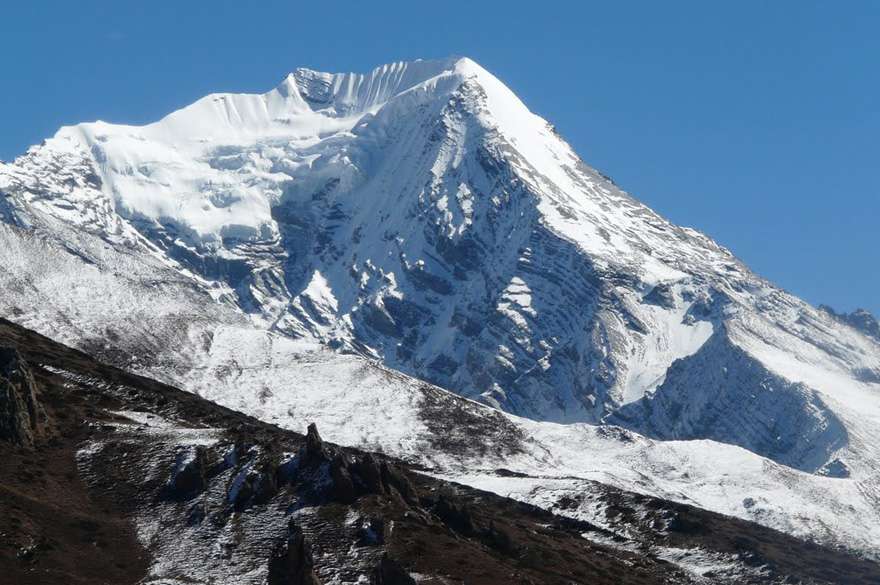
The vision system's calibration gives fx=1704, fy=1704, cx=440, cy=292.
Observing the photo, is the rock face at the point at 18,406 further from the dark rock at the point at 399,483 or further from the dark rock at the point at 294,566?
the dark rock at the point at 294,566

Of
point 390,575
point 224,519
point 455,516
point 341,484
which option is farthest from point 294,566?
point 455,516

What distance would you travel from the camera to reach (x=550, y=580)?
536ft

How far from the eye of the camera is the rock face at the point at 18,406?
17050 centimetres

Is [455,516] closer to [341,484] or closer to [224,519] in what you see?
[341,484]

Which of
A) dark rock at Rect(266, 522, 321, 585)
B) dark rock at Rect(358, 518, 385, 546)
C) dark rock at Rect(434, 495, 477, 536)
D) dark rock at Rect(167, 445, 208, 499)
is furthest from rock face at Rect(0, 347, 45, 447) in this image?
dark rock at Rect(434, 495, 477, 536)

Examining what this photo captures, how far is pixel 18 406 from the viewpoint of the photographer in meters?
173

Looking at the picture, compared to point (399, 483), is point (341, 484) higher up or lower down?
lower down

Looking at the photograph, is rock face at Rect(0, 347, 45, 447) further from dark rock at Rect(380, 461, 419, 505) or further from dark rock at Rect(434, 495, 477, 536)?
dark rock at Rect(434, 495, 477, 536)

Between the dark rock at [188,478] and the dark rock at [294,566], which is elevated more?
the dark rock at [188,478]

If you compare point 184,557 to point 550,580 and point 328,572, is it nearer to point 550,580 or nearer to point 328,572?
point 328,572

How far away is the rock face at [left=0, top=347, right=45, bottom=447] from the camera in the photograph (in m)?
170

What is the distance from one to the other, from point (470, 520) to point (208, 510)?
3014cm

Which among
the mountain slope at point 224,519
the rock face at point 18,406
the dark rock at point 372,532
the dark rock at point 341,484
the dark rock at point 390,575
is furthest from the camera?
the rock face at point 18,406

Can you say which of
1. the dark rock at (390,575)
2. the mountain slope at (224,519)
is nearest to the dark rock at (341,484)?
the mountain slope at (224,519)
